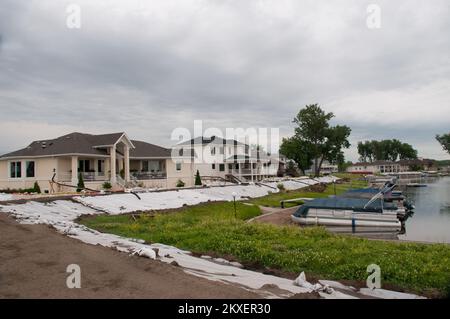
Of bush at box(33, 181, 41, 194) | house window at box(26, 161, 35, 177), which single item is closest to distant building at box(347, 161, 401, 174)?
house window at box(26, 161, 35, 177)

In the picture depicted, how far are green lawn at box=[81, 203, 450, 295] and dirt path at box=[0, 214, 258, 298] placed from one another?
2786mm

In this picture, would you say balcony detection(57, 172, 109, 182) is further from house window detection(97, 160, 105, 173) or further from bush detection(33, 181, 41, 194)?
bush detection(33, 181, 41, 194)

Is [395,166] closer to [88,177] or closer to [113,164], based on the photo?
[113,164]

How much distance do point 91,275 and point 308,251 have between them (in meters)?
5.65

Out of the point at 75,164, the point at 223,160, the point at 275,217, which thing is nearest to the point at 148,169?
the point at 75,164

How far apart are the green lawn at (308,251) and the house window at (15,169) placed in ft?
77.8

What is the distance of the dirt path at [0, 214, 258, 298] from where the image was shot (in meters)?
6.19

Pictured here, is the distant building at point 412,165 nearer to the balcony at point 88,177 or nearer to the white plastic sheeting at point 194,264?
the balcony at point 88,177

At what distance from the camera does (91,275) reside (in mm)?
7207

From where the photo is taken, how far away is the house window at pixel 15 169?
35.6 metres

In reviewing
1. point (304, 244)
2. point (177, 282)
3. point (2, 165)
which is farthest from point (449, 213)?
point (2, 165)
